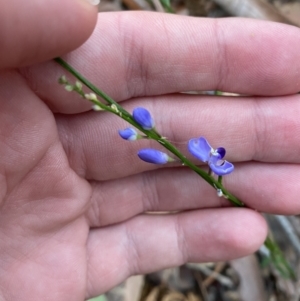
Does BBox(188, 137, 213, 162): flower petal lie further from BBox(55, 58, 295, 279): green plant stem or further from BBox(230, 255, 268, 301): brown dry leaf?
BBox(230, 255, 268, 301): brown dry leaf

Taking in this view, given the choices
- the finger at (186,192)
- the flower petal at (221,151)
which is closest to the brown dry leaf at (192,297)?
the finger at (186,192)

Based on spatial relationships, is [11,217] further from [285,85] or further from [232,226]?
[285,85]

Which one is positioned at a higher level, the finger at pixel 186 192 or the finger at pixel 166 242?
the finger at pixel 186 192

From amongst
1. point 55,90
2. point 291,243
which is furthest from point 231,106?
point 291,243

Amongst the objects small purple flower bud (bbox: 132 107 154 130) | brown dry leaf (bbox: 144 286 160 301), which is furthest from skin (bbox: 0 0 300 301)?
brown dry leaf (bbox: 144 286 160 301)

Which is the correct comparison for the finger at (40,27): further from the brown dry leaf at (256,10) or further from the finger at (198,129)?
the brown dry leaf at (256,10)

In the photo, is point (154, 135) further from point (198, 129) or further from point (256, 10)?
point (256, 10)
